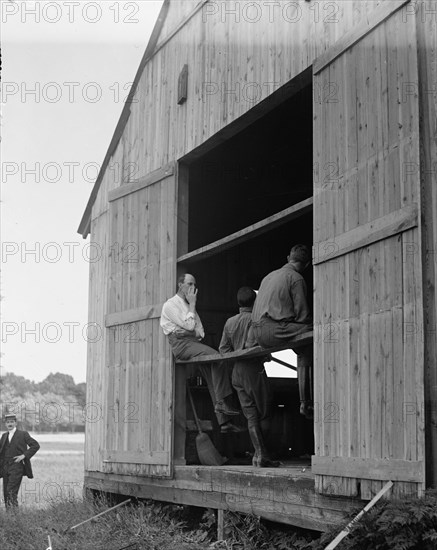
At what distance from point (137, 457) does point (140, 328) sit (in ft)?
5.20

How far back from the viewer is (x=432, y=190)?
24.1ft

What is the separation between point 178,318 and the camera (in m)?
11.1

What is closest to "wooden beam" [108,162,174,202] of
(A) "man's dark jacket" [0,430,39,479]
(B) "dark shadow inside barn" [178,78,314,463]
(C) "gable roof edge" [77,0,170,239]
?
(B) "dark shadow inside barn" [178,78,314,463]

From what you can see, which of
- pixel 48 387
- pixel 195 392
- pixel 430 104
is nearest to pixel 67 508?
pixel 195 392

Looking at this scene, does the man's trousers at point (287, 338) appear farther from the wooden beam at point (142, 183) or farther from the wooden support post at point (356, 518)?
the wooden beam at point (142, 183)

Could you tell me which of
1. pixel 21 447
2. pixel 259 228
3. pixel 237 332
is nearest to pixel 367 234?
pixel 259 228

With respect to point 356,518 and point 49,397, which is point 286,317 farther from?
point 49,397

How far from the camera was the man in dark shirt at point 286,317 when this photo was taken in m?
9.42

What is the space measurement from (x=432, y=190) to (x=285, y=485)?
3.24m

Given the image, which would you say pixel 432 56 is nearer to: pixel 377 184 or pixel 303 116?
pixel 377 184

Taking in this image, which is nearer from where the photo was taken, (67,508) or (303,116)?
(303,116)

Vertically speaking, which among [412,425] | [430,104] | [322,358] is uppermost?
[430,104]

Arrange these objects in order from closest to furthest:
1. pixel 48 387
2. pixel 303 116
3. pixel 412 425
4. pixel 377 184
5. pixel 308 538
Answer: pixel 412 425 → pixel 377 184 → pixel 308 538 → pixel 303 116 → pixel 48 387

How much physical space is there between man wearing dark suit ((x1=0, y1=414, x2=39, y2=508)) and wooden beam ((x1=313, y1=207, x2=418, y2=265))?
8.58 m
